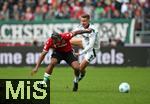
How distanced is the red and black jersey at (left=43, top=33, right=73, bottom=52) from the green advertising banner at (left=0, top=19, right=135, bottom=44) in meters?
13.2

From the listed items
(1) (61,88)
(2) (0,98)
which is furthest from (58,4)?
(2) (0,98)

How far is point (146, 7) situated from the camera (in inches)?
1227

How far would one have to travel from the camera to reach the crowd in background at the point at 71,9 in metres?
31.1

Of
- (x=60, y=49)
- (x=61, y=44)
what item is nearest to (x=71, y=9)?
(x=60, y=49)

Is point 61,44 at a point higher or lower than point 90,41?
higher

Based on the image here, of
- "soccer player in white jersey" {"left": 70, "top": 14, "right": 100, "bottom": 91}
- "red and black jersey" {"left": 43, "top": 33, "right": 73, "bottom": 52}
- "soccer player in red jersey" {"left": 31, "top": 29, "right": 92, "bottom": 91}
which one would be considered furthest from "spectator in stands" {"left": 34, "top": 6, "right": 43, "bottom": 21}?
"red and black jersey" {"left": 43, "top": 33, "right": 73, "bottom": 52}

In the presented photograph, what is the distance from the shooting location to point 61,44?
1770cm

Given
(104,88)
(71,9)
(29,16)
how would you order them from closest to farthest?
(104,88)
(71,9)
(29,16)

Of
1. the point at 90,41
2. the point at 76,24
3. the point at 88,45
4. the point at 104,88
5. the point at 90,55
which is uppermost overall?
the point at 90,41

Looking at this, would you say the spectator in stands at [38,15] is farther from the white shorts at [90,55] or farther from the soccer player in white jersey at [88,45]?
the white shorts at [90,55]

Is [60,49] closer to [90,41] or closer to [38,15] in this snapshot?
[90,41]

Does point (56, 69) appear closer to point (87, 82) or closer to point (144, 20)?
point (144, 20)

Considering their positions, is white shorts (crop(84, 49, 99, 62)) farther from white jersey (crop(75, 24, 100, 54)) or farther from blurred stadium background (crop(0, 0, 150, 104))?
blurred stadium background (crop(0, 0, 150, 104))

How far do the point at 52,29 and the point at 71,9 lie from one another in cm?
150
